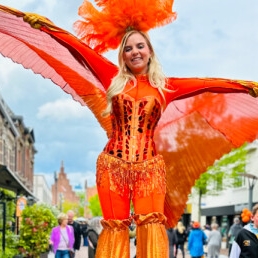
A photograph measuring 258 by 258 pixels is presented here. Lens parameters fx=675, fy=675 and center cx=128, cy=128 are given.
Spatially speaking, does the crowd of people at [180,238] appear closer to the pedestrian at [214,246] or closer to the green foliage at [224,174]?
the pedestrian at [214,246]

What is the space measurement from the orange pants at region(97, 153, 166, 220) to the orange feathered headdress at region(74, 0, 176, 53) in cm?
103

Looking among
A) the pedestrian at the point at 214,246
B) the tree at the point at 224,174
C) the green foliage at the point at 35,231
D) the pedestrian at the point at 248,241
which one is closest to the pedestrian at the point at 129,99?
the pedestrian at the point at 248,241

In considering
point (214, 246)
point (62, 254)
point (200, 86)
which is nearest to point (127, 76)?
point (200, 86)

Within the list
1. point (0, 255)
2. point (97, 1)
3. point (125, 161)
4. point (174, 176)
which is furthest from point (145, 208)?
point (0, 255)

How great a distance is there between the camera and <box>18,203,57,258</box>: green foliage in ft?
59.9

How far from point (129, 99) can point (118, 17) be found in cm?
65

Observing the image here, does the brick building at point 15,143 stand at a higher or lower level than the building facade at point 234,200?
higher

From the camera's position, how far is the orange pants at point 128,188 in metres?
4.96

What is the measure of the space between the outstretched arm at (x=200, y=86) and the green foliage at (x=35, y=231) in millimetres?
13488

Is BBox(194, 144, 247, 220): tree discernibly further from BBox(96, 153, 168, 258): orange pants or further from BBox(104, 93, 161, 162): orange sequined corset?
BBox(96, 153, 168, 258): orange pants

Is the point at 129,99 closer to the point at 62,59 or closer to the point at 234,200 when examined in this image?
the point at 62,59

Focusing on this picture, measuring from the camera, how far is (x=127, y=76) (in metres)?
5.21

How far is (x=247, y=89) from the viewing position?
17.4 ft

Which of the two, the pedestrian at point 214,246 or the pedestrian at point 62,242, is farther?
the pedestrian at point 214,246
